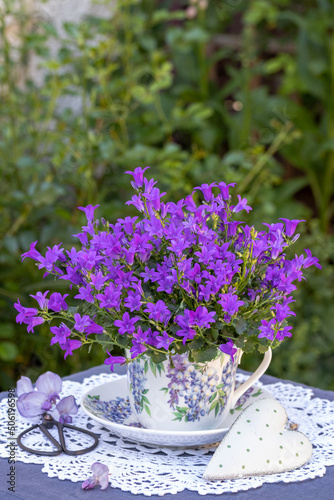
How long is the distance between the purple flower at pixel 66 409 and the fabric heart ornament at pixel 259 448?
215mm

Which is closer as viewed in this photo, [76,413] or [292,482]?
[292,482]

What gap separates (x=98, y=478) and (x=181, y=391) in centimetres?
15

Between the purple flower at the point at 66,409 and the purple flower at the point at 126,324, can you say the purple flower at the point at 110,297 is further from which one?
the purple flower at the point at 66,409

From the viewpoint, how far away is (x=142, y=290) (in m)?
0.76

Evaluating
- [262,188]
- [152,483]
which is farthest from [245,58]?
[152,483]

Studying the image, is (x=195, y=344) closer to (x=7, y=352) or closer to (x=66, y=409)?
(x=66, y=409)

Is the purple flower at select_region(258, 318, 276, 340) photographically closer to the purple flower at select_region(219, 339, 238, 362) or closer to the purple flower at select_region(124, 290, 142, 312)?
the purple flower at select_region(219, 339, 238, 362)

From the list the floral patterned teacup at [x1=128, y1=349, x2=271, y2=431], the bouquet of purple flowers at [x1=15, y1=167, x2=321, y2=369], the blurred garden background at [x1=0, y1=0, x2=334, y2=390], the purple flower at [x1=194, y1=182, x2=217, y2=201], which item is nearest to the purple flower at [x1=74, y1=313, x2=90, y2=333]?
the bouquet of purple flowers at [x1=15, y1=167, x2=321, y2=369]

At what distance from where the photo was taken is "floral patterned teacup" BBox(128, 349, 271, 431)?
81 centimetres

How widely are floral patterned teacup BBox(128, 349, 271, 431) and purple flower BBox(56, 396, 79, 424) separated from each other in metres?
0.09

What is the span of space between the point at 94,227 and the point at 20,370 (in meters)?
1.46

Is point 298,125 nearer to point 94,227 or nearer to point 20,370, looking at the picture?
point 20,370

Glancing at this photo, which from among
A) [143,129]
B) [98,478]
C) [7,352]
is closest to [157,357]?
[98,478]

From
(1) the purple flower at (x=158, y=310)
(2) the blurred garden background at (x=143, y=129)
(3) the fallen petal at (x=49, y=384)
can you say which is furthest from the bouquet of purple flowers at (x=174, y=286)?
(2) the blurred garden background at (x=143, y=129)
